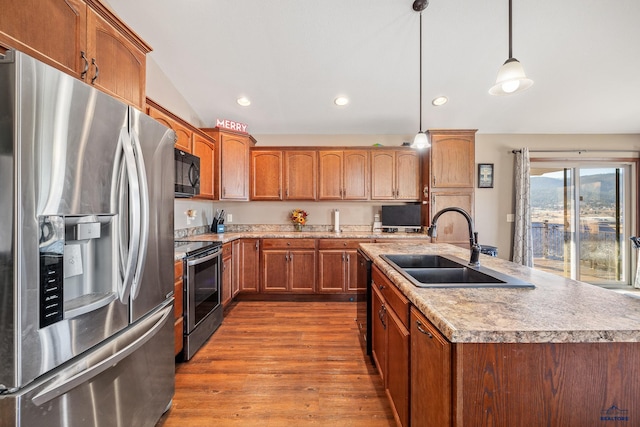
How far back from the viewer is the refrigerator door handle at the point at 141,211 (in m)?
1.25

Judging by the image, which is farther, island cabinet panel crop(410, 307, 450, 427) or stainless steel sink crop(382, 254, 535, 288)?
stainless steel sink crop(382, 254, 535, 288)

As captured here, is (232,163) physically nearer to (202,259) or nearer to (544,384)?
(202,259)

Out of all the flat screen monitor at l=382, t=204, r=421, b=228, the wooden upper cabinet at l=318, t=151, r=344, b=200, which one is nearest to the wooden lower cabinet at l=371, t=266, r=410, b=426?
the wooden upper cabinet at l=318, t=151, r=344, b=200

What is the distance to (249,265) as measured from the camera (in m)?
3.55

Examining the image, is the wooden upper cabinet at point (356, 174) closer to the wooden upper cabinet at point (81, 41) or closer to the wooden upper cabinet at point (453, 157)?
the wooden upper cabinet at point (453, 157)

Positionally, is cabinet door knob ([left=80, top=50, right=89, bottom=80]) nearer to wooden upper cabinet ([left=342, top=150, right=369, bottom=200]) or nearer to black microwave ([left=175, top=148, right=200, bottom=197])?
black microwave ([left=175, top=148, right=200, bottom=197])

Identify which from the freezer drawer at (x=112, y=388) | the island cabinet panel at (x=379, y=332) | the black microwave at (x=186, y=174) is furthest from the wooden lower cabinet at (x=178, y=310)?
the island cabinet panel at (x=379, y=332)

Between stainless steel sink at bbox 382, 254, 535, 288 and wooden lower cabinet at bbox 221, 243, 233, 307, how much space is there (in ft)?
6.29

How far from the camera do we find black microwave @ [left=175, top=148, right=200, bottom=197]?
2.38m

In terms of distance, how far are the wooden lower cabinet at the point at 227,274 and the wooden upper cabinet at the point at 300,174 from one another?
1252 mm

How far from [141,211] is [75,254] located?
292 millimetres

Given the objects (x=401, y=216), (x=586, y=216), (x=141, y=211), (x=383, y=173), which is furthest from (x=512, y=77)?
(x=586, y=216)

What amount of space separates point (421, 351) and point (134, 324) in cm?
131

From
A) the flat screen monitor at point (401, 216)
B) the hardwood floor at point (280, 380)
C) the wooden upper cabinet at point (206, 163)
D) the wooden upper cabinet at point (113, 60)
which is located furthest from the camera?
the flat screen monitor at point (401, 216)
